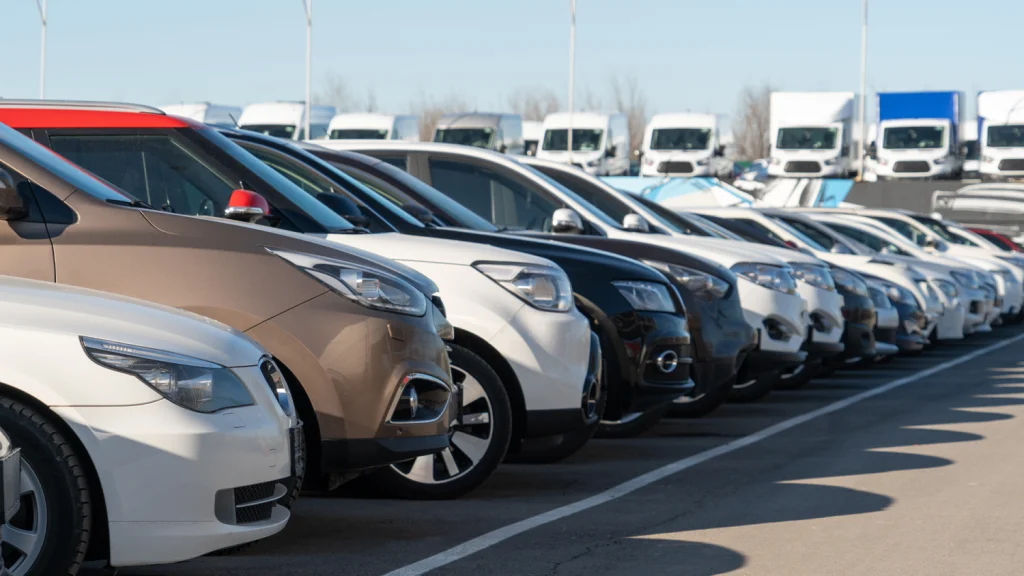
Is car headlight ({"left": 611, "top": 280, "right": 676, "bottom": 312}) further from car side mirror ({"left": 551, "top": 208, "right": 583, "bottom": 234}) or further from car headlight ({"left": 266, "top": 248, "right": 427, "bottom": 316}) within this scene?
car headlight ({"left": 266, "top": 248, "right": 427, "bottom": 316})

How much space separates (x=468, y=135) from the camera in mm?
45625

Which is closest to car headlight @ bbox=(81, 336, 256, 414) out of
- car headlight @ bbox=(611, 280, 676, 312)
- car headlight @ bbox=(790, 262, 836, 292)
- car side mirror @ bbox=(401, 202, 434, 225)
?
car side mirror @ bbox=(401, 202, 434, 225)

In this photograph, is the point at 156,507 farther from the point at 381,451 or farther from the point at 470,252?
the point at 470,252

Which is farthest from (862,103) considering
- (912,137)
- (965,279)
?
(965,279)

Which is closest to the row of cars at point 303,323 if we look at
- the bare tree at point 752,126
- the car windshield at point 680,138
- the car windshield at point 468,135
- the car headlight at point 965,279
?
the car headlight at point 965,279

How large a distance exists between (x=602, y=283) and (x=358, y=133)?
3748 cm

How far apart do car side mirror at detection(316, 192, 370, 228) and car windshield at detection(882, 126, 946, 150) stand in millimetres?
39982

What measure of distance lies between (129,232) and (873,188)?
40381 millimetres

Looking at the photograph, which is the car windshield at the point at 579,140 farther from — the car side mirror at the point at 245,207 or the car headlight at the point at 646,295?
the car side mirror at the point at 245,207

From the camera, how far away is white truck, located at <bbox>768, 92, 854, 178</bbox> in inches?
1801

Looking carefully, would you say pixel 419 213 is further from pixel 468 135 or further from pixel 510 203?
pixel 468 135

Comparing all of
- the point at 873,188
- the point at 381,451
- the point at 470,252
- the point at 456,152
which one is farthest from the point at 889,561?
the point at 873,188

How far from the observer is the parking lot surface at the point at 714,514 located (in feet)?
19.8

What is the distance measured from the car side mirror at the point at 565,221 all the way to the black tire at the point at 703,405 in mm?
1939
